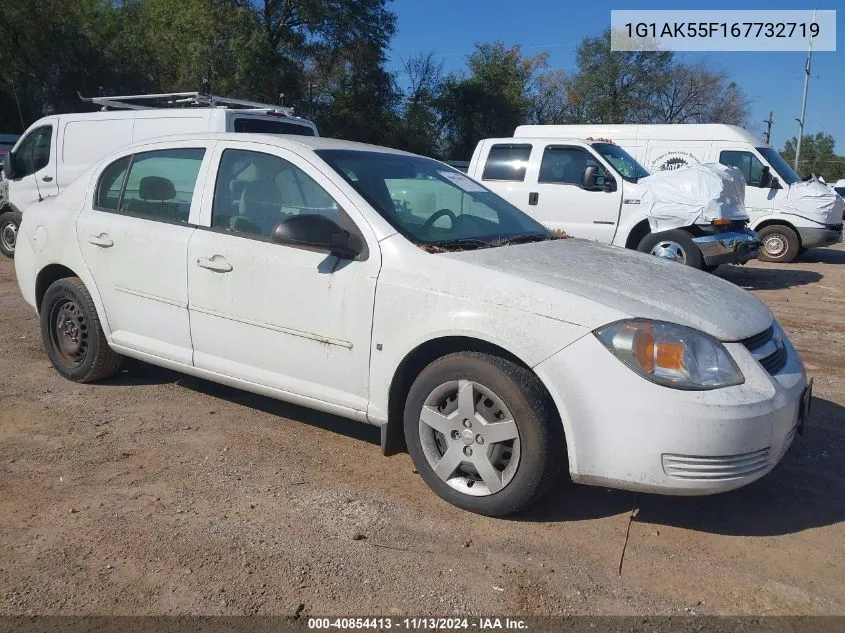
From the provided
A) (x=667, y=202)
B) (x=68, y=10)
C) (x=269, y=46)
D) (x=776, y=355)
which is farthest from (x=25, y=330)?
(x=68, y=10)

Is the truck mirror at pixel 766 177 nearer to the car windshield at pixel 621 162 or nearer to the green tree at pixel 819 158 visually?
the car windshield at pixel 621 162

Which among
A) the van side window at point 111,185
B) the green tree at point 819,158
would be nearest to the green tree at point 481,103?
the green tree at point 819,158

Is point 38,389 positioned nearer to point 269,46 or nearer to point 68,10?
point 269,46

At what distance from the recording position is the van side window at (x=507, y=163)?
11.2m

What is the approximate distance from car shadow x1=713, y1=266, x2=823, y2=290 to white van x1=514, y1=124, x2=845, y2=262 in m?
0.65

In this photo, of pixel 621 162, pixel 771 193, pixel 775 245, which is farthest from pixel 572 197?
pixel 775 245

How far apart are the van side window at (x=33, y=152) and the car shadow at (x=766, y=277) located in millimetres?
9848

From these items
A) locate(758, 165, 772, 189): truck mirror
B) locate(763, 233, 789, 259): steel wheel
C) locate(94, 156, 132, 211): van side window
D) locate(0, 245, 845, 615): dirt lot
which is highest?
locate(758, 165, 772, 189): truck mirror

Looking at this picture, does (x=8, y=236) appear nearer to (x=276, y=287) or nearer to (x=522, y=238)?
(x=276, y=287)

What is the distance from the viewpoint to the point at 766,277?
38.9ft

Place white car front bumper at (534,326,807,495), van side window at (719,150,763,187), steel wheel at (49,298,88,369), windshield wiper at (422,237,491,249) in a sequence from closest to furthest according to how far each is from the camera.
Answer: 1. white car front bumper at (534,326,807,495)
2. windshield wiper at (422,237,491,249)
3. steel wheel at (49,298,88,369)
4. van side window at (719,150,763,187)

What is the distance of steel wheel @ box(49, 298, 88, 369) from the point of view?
5023mm

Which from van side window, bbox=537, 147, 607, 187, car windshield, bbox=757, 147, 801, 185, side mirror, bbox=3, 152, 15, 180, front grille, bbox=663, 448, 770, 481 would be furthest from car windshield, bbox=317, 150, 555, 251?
car windshield, bbox=757, 147, 801, 185

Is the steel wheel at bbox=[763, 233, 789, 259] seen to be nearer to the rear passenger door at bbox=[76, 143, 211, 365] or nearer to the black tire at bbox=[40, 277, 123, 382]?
the rear passenger door at bbox=[76, 143, 211, 365]
